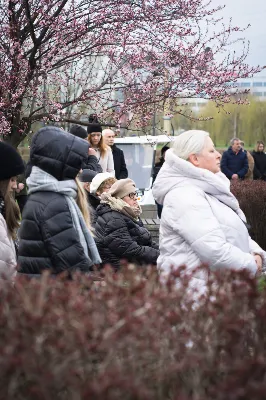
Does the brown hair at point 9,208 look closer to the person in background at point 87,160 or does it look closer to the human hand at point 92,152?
the person in background at point 87,160

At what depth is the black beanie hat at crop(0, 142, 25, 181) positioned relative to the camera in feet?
19.6

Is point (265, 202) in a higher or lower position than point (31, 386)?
lower

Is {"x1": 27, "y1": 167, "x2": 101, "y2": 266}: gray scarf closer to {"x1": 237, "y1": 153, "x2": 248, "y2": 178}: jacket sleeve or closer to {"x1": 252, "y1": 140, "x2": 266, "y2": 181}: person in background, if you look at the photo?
{"x1": 237, "y1": 153, "x2": 248, "y2": 178}: jacket sleeve

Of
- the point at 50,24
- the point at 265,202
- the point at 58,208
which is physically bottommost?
the point at 265,202

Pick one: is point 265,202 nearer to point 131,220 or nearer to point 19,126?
point 19,126

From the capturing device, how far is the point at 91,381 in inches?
111

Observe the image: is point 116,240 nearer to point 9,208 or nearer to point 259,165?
point 9,208

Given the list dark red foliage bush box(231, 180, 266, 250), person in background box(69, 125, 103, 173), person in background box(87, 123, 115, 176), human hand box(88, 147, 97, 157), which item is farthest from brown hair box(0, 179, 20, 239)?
dark red foliage bush box(231, 180, 266, 250)

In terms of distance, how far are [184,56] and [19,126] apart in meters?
A: 2.85

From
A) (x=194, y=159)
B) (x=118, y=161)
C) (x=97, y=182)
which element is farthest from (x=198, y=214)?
(x=118, y=161)

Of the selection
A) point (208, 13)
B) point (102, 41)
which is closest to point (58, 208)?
point (102, 41)

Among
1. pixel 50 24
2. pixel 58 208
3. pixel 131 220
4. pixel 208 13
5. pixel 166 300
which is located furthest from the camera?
pixel 208 13

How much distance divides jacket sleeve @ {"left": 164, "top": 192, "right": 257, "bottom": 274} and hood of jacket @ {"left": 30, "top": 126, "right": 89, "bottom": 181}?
0.68 metres

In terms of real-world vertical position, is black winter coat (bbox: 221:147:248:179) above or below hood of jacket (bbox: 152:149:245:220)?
below
